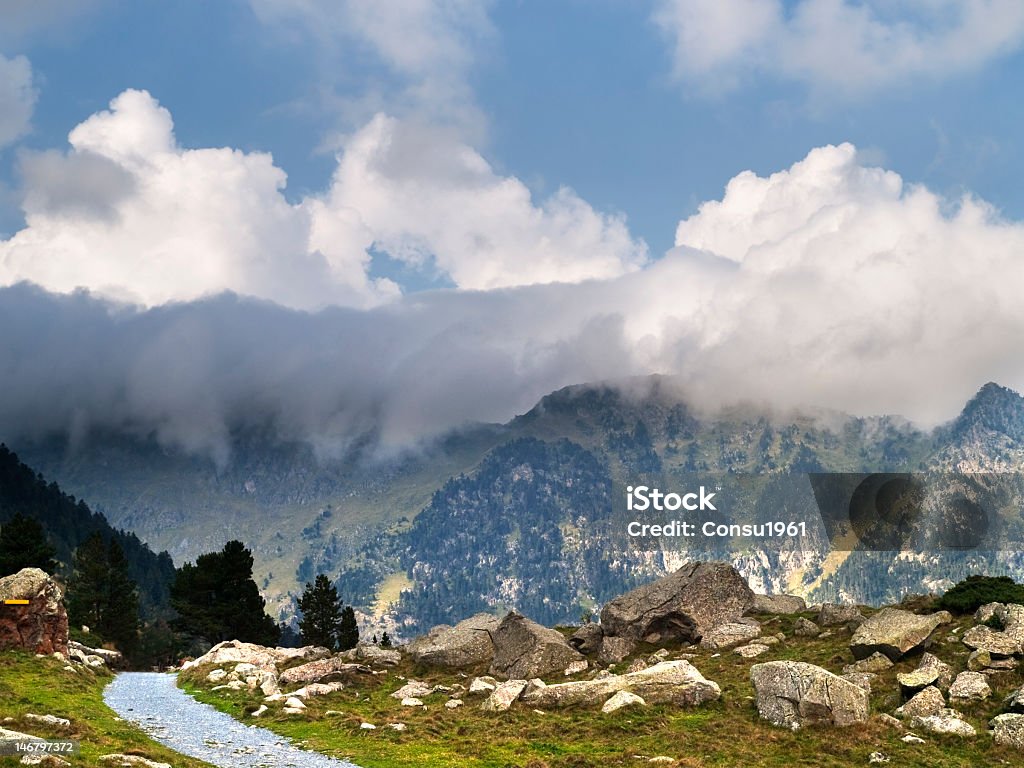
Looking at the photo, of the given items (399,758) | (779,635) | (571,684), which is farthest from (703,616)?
(399,758)

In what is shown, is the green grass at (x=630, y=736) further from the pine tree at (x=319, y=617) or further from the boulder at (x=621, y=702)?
the pine tree at (x=319, y=617)

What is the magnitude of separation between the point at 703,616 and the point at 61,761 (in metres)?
56.5

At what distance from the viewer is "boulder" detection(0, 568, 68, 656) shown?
67125 millimetres

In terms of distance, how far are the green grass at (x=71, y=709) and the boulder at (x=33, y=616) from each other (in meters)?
1.98

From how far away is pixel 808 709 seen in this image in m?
43.6

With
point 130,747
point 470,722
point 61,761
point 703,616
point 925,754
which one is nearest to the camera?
point 61,761

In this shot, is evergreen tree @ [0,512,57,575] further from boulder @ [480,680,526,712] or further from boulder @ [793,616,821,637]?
boulder @ [793,616,821,637]

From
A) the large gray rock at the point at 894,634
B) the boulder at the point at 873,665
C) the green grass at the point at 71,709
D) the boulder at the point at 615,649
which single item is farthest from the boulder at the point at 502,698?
the large gray rock at the point at 894,634

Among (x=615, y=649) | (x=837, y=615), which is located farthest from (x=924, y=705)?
(x=615, y=649)

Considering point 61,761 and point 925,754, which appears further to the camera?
point 925,754

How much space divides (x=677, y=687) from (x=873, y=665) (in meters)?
13.4

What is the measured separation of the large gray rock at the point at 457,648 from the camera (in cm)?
7144

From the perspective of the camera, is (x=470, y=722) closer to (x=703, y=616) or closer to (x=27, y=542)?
(x=703, y=616)

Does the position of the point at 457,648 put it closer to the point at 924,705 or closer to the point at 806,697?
the point at 806,697
